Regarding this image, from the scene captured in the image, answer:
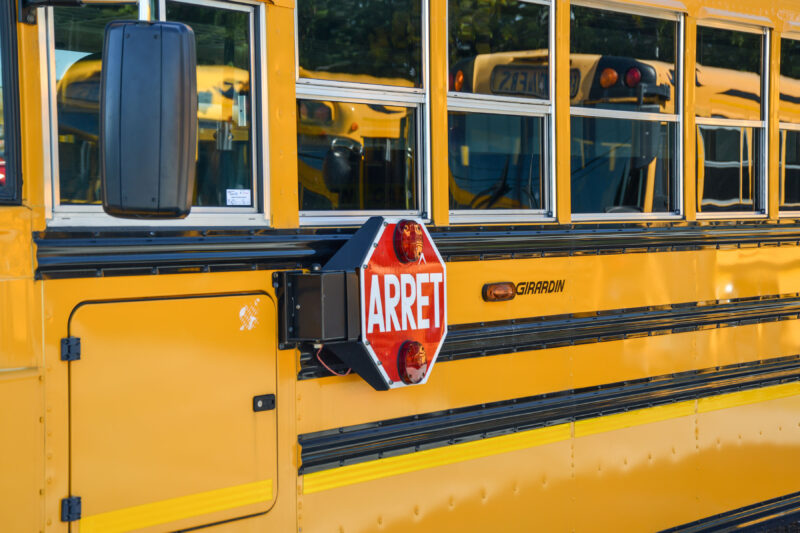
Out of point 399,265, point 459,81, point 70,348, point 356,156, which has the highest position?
point 459,81

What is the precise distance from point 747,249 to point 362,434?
1983 mm

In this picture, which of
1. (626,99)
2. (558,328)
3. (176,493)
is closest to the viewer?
(176,493)

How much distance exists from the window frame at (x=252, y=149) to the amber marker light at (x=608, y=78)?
1.38 meters

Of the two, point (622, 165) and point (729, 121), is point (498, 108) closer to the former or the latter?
point (622, 165)

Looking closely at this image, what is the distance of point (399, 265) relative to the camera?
2.65 m

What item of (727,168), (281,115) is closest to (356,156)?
(281,115)

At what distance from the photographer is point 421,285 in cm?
271

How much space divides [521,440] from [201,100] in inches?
60.3

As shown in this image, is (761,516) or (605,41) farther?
(761,516)

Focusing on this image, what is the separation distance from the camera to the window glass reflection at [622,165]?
327cm

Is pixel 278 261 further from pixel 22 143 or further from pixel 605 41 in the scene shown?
pixel 605 41

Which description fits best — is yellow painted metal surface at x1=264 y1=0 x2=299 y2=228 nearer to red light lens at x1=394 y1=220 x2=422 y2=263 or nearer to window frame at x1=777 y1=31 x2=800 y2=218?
red light lens at x1=394 y1=220 x2=422 y2=263

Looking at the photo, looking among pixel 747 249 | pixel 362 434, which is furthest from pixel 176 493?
pixel 747 249

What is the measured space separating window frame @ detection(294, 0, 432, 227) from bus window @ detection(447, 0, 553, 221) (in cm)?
10
